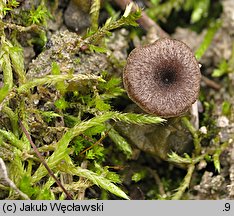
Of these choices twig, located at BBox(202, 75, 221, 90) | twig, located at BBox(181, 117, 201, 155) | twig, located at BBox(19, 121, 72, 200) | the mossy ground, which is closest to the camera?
twig, located at BBox(19, 121, 72, 200)

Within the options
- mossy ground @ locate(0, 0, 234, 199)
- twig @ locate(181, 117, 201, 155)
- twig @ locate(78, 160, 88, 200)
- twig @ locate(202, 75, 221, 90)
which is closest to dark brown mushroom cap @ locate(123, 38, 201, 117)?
mossy ground @ locate(0, 0, 234, 199)

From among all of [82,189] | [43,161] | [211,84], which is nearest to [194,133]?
[211,84]

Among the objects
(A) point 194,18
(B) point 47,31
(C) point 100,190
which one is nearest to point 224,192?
(C) point 100,190

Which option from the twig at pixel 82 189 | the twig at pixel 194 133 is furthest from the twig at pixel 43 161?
the twig at pixel 194 133

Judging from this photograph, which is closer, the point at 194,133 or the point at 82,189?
the point at 82,189

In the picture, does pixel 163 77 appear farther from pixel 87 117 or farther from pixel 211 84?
pixel 211 84

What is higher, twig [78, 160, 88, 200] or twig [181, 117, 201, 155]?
twig [181, 117, 201, 155]

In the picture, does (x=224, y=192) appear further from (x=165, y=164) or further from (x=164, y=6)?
(x=164, y=6)

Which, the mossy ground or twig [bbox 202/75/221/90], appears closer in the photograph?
the mossy ground

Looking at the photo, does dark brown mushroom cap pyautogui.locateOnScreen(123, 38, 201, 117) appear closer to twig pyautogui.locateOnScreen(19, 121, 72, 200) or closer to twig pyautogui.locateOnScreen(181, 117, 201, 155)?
twig pyautogui.locateOnScreen(181, 117, 201, 155)

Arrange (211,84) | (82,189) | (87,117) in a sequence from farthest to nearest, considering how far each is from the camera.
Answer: (211,84) → (87,117) → (82,189)
